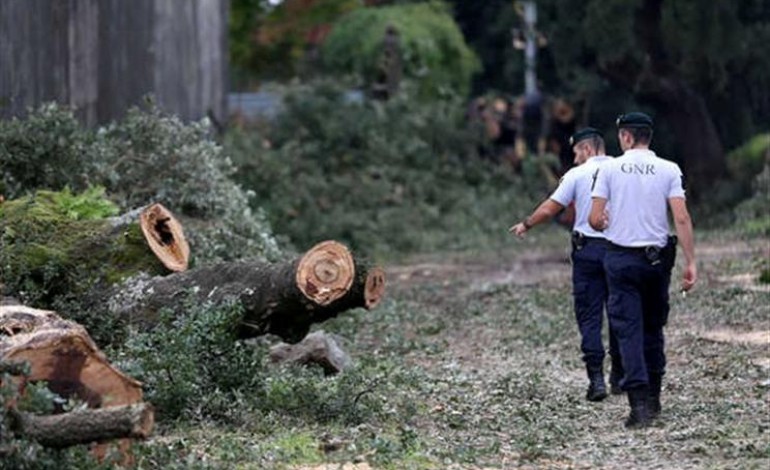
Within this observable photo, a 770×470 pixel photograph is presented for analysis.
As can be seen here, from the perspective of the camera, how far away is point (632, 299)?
462 inches

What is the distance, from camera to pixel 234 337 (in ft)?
38.5

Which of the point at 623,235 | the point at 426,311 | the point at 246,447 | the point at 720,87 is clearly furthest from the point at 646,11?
the point at 246,447

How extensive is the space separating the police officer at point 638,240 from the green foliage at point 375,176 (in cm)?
1258

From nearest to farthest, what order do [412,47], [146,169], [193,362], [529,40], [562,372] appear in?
[193,362], [562,372], [146,169], [412,47], [529,40]

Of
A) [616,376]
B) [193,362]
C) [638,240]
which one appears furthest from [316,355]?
[638,240]

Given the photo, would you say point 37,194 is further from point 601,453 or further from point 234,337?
point 601,453

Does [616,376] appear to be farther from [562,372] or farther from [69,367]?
[69,367]

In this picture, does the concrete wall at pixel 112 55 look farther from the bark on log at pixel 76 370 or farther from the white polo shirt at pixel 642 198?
the bark on log at pixel 76 370

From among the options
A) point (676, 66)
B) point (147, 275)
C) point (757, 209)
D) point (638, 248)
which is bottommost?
point (757, 209)

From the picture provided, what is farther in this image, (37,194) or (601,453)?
(37,194)

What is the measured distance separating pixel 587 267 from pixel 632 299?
148 cm

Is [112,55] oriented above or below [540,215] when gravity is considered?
above

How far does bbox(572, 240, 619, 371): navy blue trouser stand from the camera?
13.1 meters

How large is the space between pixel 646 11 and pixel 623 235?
18.6 metres
